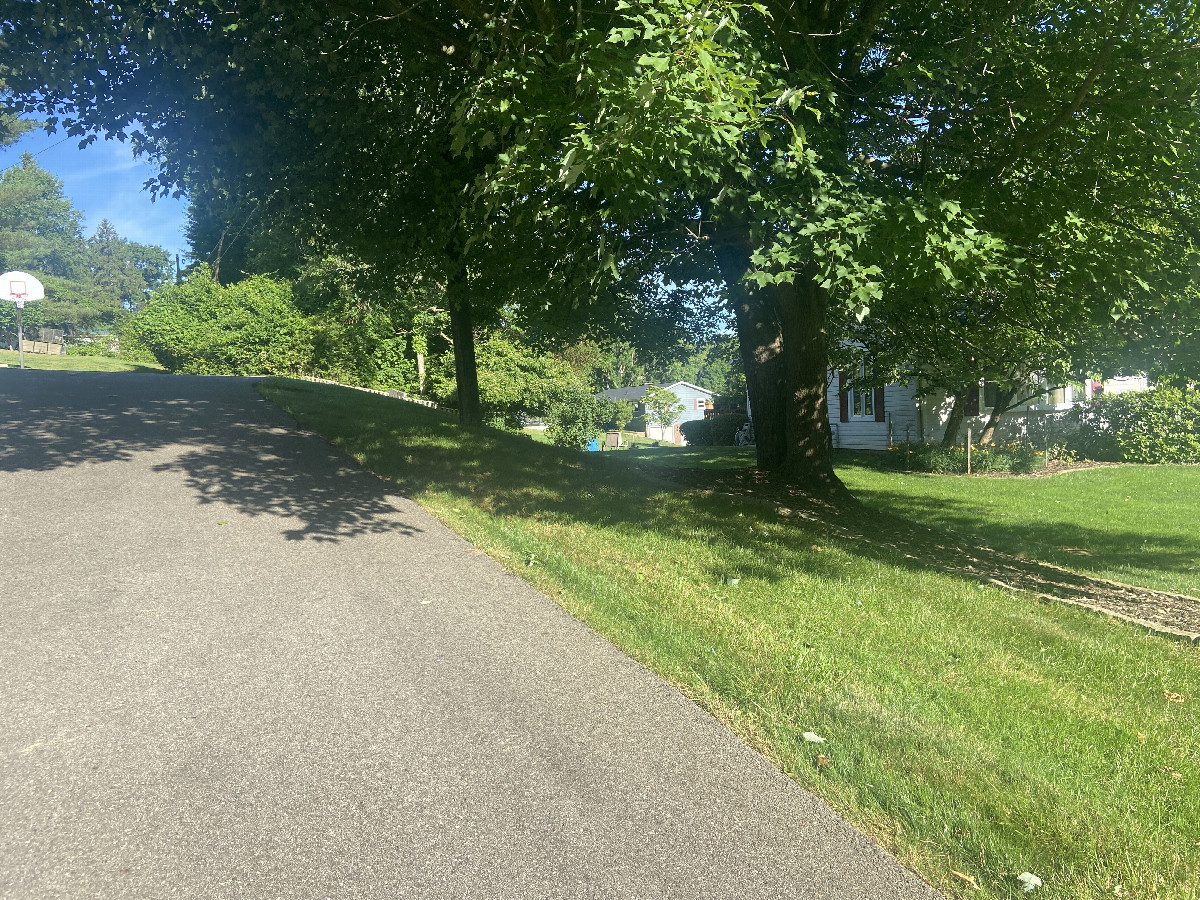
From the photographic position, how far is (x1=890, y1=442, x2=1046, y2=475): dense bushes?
20.9m

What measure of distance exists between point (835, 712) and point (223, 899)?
114 inches

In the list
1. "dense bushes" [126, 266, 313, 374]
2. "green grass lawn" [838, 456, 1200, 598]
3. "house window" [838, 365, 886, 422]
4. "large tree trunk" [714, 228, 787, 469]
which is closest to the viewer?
"green grass lawn" [838, 456, 1200, 598]

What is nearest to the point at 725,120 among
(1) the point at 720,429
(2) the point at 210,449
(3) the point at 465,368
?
(2) the point at 210,449

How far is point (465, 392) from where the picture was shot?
15172mm

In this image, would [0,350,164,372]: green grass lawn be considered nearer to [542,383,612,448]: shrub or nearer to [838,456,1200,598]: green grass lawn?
[542,383,612,448]: shrub

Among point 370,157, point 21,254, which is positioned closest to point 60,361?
point 370,157

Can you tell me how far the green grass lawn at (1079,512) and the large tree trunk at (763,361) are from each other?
10.0 ft

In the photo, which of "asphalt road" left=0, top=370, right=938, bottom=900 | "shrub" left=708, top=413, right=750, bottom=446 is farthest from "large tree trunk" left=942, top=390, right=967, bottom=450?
"asphalt road" left=0, top=370, right=938, bottom=900

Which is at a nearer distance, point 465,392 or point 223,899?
point 223,899

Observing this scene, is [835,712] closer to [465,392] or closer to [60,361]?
[465,392]

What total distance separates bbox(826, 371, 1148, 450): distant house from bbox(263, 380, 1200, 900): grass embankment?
53.9ft

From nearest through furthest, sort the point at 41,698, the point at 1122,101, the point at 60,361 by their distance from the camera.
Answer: the point at 41,698 → the point at 1122,101 → the point at 60,361

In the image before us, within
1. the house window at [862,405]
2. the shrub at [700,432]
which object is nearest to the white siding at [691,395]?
the shrub at [700,432]

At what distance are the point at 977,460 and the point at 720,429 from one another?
11400 millimetres
